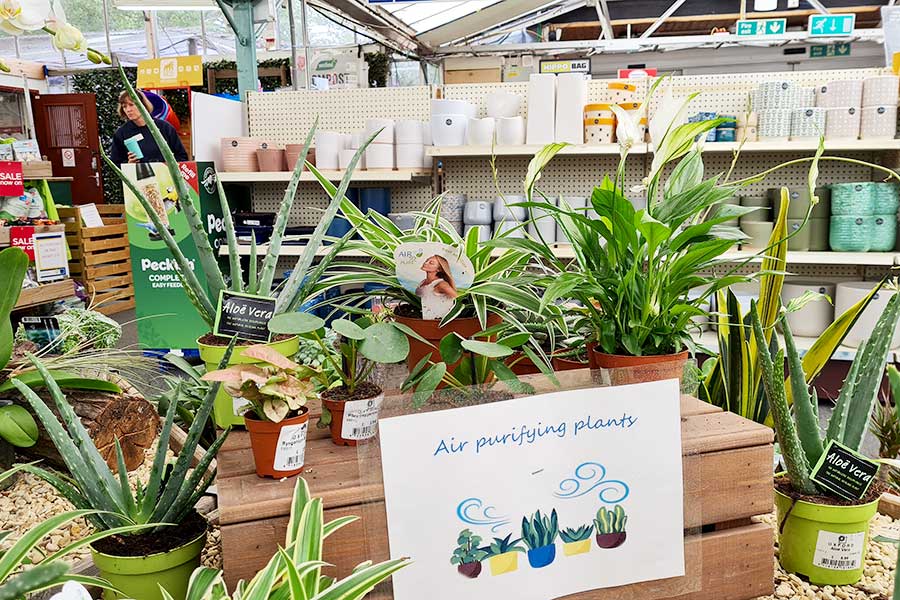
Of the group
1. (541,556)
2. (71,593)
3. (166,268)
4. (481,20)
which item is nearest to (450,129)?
(166,268)

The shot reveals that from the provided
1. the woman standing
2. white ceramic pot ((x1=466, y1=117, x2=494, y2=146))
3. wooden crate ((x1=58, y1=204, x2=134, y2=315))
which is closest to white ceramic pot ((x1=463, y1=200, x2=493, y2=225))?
white ceramic pot ((x1=466, y1=117, x2=494, y2=146))

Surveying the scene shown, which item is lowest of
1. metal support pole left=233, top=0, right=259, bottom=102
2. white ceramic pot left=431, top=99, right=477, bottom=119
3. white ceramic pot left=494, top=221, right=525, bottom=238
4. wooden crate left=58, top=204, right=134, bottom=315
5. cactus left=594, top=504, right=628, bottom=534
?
wooden crate left=58, top=204, right=134, bottom=315

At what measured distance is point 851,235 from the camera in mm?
3244

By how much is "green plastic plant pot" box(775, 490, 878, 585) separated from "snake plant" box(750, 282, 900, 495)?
52 millimetres

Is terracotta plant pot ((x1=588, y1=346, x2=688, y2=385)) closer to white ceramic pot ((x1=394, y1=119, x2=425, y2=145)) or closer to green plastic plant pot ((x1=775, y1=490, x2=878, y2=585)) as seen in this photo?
green plastic plant pot ((x1=775, y1=490, x2=878, y2=585))

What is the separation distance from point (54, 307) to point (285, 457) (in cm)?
318

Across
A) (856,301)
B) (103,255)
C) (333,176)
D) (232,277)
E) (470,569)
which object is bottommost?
(103,255)

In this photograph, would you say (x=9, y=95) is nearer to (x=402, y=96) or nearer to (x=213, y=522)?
(x=402, y=96)

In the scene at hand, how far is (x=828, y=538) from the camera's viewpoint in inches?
42.2

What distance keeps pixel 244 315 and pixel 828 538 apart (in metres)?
0.97

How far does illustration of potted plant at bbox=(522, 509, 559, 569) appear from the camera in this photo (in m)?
0.91

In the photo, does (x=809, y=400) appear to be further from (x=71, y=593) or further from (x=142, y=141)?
(x=142, y=141)

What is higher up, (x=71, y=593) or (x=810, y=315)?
(x=71, y=593)

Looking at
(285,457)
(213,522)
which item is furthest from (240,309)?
(213,522)
